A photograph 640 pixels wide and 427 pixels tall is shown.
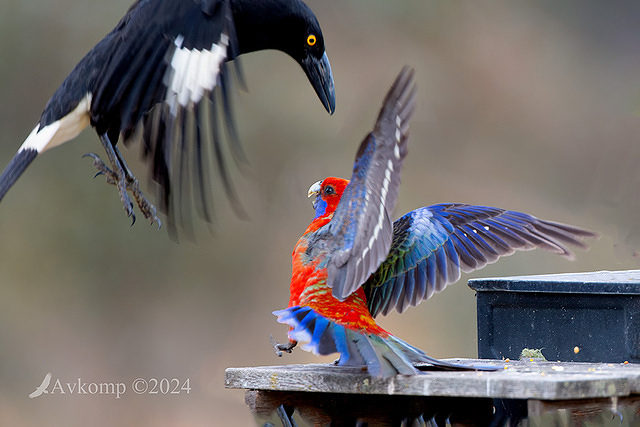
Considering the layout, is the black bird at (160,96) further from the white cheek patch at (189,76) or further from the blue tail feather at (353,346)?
the blue tail feather at (353,346)

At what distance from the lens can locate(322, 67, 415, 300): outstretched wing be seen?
223cm

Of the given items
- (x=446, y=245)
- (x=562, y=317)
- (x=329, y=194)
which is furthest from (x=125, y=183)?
(x=562, y=317)

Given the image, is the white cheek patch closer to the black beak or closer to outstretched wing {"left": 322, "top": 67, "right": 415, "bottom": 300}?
outstretched wing {"left": 322, "top": 67, "right": 415, "bottom": 300}

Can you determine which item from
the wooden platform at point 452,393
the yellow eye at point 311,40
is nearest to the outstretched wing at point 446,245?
the wooden platform at point 452,393

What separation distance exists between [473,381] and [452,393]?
0.19 ft

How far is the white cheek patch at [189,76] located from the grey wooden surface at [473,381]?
0.69 metres

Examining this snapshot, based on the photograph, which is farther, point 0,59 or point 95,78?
point 0,59

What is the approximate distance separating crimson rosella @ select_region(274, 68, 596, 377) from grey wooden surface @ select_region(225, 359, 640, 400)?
5 centimetres

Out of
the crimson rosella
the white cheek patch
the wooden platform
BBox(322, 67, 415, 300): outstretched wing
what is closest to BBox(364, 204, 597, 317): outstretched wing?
the crimson rosella

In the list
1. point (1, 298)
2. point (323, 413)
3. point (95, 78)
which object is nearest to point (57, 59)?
point (1, 298)

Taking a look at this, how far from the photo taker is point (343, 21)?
6750 mm

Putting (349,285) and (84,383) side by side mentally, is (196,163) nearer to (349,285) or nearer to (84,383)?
(349,285)

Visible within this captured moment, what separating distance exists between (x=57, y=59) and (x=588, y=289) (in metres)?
4.71

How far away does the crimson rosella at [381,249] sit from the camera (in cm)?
218
